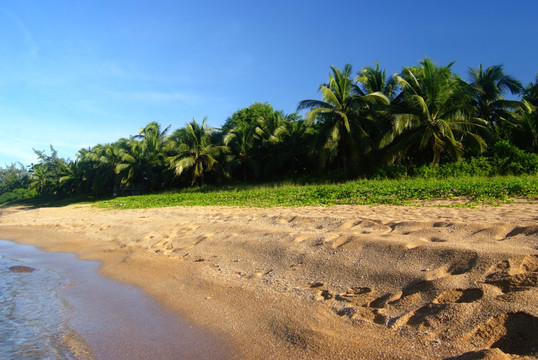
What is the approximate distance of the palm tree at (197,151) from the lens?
1031 inches

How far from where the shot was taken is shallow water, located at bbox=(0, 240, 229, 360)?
3451mm

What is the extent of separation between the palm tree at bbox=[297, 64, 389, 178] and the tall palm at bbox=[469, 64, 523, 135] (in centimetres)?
834

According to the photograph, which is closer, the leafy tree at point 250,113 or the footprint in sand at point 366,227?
the footprint in sand at point 366,227

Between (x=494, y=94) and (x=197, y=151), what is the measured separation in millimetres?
20491

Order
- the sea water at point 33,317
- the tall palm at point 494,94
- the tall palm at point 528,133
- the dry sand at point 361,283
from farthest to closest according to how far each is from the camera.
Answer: the tall palm at point 494,94 < the tall palm at point 528,133 < the sea water at point 33,317 < the dry sand at point 361,283

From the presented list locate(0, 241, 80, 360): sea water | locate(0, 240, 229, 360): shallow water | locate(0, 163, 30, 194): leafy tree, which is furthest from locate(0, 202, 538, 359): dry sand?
locate(0, 163, 30, 194): leafy tree

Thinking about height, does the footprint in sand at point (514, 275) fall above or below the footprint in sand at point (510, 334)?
above

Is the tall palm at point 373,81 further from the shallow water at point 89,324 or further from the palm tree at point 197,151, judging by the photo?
the shallow water at point 89,324

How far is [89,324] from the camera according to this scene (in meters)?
4.19

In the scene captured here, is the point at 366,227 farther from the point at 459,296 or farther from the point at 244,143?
the point at 244,143

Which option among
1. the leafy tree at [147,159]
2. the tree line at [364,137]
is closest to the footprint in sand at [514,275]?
the tree line at [364,137]

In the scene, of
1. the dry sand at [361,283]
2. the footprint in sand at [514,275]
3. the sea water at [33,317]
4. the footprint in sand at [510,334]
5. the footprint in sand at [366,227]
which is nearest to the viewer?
the footprint in sand at [510,334]

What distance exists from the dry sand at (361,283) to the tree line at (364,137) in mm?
10860

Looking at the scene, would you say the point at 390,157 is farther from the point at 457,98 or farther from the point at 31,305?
the point at 31,305
